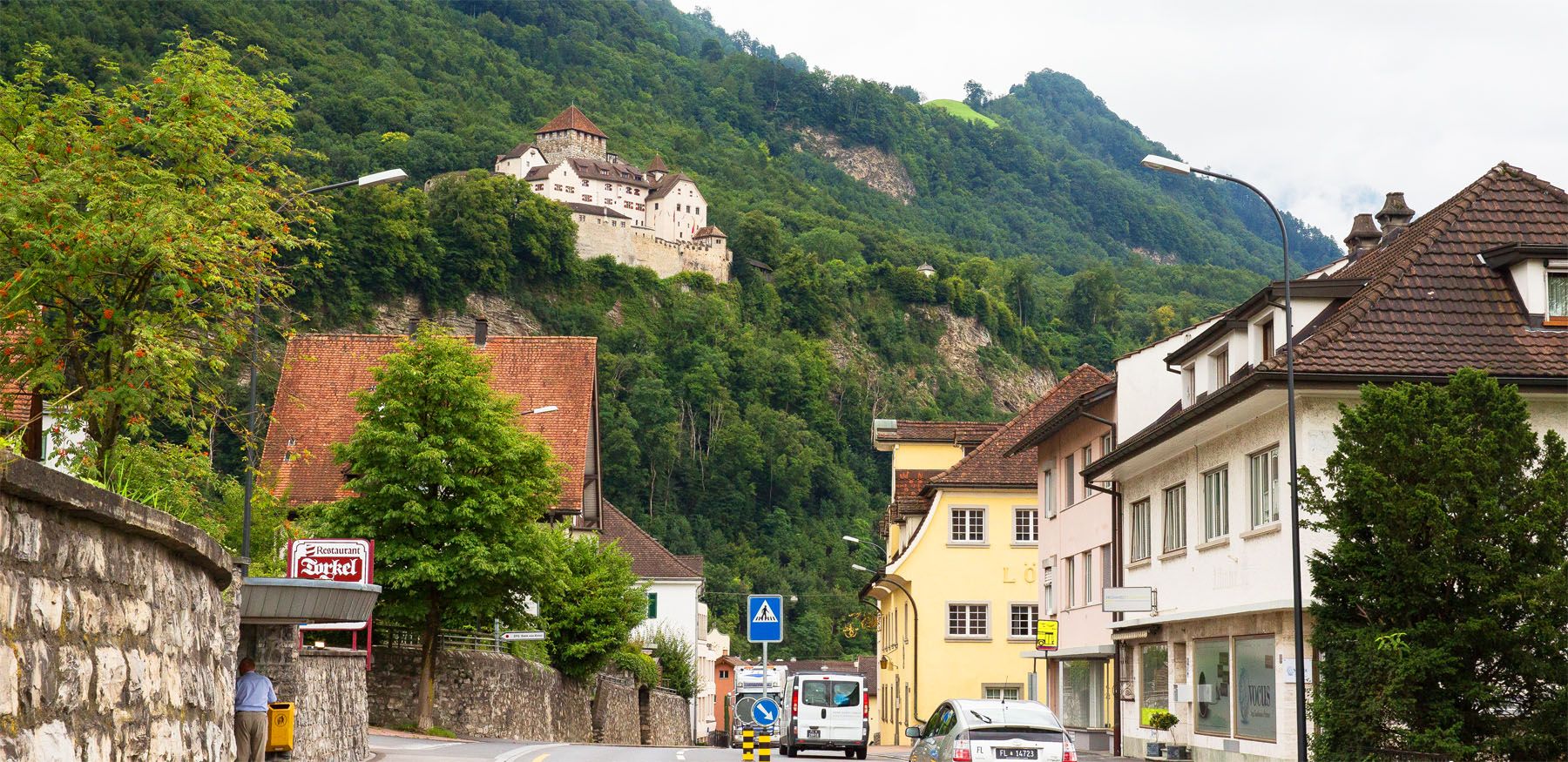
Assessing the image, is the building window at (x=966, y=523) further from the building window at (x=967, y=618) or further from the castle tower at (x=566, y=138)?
the castle tower at (x=566, y=138)

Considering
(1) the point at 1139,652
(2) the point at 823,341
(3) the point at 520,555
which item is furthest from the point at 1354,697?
(2) the point at 823,341

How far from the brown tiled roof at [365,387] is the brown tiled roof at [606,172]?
5338 inches

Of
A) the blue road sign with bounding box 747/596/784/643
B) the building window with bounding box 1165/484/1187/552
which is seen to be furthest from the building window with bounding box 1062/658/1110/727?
the blue road sign with bounding box 747/596/784/643

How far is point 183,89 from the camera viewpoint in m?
18.5

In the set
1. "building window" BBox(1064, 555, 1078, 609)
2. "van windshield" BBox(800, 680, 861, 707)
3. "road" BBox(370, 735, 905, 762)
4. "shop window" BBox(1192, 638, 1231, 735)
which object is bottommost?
"road" BBox(370, 735, 905, 762)

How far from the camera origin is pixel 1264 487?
24.4m

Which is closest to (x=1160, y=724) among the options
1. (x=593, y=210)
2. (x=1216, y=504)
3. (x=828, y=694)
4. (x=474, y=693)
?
(x=1216, y=504)

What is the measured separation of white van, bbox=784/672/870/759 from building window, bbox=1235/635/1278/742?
32.7 feet

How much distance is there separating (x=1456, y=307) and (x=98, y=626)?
66.1 feet

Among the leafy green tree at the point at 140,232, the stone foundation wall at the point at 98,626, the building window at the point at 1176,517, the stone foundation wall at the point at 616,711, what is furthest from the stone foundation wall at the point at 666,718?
the stone foundation wall at the point at 98,626

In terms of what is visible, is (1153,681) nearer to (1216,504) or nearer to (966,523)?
(1216,504)

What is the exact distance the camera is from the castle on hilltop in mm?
170125

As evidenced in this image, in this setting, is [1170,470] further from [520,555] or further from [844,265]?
[844,265]

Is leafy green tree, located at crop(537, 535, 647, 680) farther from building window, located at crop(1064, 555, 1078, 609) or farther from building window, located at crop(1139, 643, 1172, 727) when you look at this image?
building window, located at crop(1139, 643, 1172, 727)
